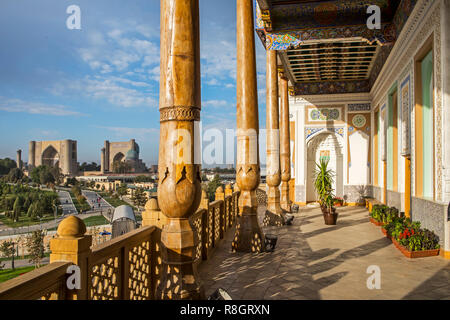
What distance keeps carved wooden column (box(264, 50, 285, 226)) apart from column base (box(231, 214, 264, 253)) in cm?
335

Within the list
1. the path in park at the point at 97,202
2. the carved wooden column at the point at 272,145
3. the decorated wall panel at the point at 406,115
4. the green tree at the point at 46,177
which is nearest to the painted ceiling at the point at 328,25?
the carved wooden column at the point at 272,145

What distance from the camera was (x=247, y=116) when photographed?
20.1 ft

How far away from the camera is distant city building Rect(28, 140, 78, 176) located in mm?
79688

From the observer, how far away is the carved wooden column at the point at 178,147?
315cm

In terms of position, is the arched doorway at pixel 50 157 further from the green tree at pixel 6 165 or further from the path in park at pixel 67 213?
the green tree at pixel 6 165

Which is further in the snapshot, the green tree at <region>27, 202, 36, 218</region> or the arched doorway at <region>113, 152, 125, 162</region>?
the arched doorway at <region>113, 152, 125, 162</region>

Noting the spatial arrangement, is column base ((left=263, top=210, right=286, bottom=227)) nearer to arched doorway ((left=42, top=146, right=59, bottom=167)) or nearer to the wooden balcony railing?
the wooden balcony railing

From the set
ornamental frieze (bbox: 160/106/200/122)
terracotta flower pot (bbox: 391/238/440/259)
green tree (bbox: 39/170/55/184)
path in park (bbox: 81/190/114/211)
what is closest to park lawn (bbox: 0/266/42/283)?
path in park (bbox: 81/190/114/211)

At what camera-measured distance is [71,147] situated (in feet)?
262

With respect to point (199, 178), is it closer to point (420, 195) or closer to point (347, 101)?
point (420, 195)

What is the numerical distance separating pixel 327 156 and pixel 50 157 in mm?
79745

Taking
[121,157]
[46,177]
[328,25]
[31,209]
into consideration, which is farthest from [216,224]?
[121,157]

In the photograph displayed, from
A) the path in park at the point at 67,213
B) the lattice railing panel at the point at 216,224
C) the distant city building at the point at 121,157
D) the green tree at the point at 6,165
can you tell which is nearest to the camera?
the lattice railing panel at the point at 216,224
